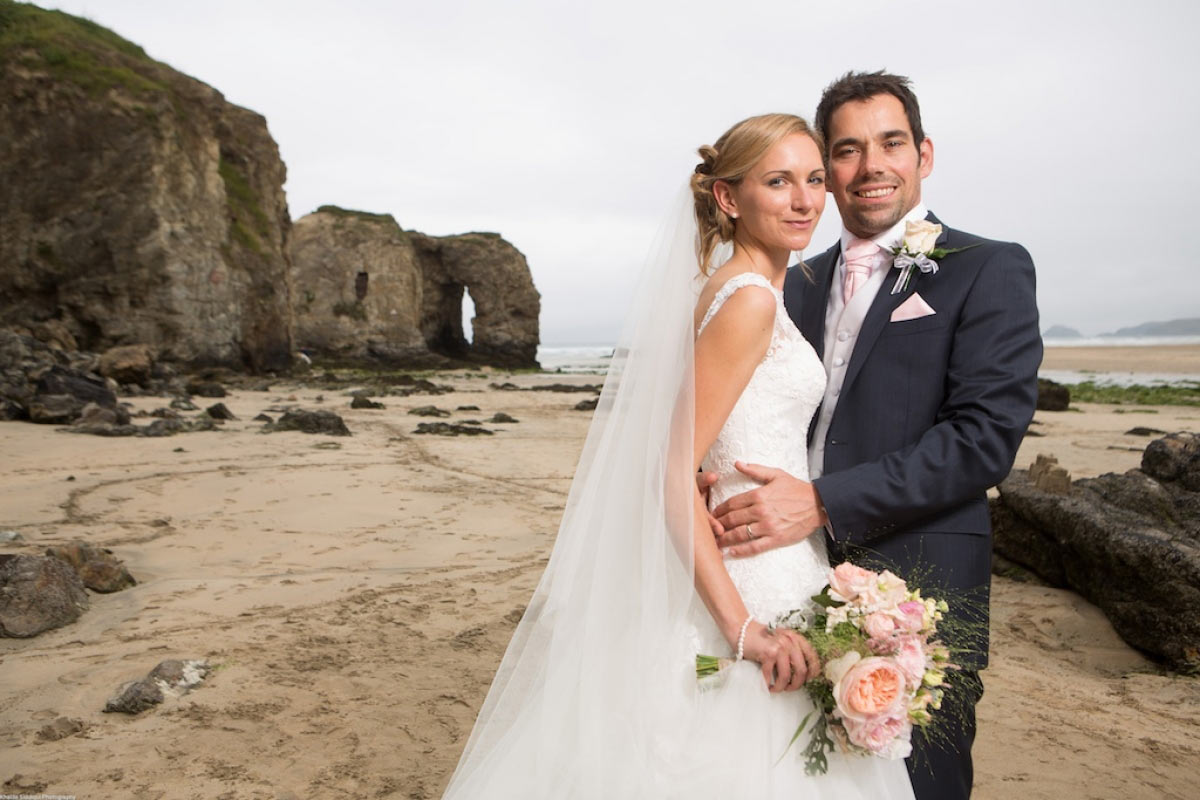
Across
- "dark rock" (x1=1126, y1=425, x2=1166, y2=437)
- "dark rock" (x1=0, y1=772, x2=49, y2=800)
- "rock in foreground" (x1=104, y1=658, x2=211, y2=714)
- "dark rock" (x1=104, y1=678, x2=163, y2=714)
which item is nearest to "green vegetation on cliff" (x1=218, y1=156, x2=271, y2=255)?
"dark rock" (x1=1126, y1=425, x2=1166, y2=437)

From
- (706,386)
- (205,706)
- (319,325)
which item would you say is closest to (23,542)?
(205,706)

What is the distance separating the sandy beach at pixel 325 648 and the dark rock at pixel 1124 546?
0.18 meters

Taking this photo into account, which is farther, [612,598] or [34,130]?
[34,130]

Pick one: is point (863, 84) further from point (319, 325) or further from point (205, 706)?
point (319, 325)

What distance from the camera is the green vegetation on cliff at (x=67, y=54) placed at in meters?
21.0

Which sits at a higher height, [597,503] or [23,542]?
[597,503]

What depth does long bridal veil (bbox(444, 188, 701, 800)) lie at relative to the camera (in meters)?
2.11

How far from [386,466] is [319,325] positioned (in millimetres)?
34592

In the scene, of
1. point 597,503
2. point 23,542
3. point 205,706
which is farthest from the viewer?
point 23,542

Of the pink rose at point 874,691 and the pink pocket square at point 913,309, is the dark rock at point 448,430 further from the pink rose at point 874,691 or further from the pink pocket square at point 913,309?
the pink rose at point 874,691

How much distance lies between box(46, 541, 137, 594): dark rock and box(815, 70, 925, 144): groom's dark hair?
460 centimetres

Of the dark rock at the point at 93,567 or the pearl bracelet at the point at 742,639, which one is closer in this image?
the pearl bracelet at the point at 742,639

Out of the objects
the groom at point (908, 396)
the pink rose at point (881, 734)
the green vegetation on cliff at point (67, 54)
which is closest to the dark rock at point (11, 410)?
the groom at point (908, 396)

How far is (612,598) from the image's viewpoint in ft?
7.50
